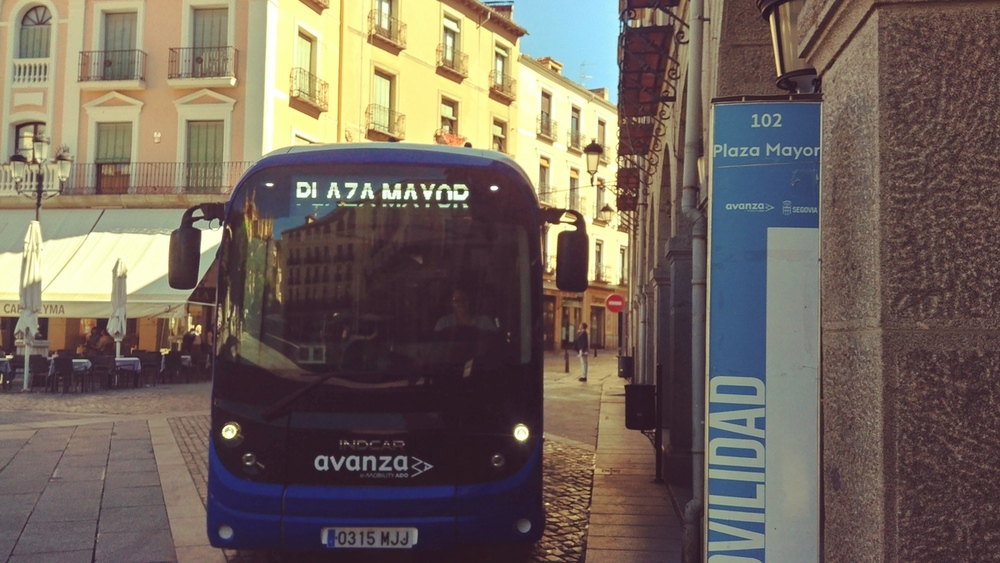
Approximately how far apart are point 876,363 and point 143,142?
87.6ft

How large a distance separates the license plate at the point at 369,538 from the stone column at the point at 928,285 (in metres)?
2.98

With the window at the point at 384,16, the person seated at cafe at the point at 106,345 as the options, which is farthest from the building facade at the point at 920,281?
the window at the point at 384,16

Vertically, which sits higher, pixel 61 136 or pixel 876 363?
pixel 61 136

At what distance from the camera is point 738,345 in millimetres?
3912

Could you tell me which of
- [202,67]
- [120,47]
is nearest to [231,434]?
[202,67]

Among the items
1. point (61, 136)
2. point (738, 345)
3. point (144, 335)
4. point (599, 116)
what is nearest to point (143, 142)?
point (61, 136)

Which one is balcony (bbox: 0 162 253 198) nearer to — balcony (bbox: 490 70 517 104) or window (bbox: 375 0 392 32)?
window (bbox: 375 0 392 32)

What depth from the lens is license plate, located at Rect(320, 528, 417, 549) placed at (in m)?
5.62

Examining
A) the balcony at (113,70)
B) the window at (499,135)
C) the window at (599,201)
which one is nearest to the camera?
the balcony at (113,70)

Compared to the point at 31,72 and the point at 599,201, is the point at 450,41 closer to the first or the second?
the point at 31,72

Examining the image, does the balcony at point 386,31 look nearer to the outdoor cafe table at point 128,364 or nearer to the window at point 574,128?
the outdoor cafe table at point 128,364

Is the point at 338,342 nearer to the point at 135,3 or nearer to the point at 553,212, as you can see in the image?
the point at 553,212

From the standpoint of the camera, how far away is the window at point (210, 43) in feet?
86.7

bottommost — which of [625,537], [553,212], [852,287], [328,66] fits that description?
[625,537]
